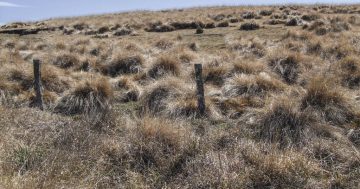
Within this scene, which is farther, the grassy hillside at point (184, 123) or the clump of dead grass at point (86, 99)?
the clump of dead grass at point (86, 99)

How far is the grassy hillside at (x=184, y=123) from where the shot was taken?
6.27 meters

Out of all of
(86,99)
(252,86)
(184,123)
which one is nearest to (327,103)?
(252,86)

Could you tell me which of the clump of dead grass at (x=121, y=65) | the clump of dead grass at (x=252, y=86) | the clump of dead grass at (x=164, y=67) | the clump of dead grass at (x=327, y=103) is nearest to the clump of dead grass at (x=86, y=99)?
the clump of dead grass at (x=164, y=67)

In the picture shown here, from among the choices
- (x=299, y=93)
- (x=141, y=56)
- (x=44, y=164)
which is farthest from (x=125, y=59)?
(x=44, y=164)

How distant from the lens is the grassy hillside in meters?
6.27

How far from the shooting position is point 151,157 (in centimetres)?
688

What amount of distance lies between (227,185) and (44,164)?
8.15ft

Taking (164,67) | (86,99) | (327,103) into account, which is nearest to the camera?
(327,103)

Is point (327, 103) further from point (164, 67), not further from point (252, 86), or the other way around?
point (164, 67)

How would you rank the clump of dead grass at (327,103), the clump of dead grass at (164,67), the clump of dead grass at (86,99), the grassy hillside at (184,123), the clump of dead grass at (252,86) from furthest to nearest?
1. the clump of dead grass at (164,67)
2. the clump of dead grass at (252,86)
3. the clump of dead grass at (86,99)
4. the clump of dead grass at (327,103)
5. the grassy hillside at (184,123)

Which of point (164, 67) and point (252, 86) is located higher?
point (164, 67)

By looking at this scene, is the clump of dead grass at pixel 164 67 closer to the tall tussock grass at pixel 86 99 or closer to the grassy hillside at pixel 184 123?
the grassy hillside at pixel 184 123

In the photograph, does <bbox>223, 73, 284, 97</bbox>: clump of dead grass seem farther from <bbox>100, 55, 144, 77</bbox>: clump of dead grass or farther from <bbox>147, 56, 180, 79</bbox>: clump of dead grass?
<bbox>100, 55, 144, 77</bbox>: clump of dead grass

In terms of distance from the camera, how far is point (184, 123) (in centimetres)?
831
